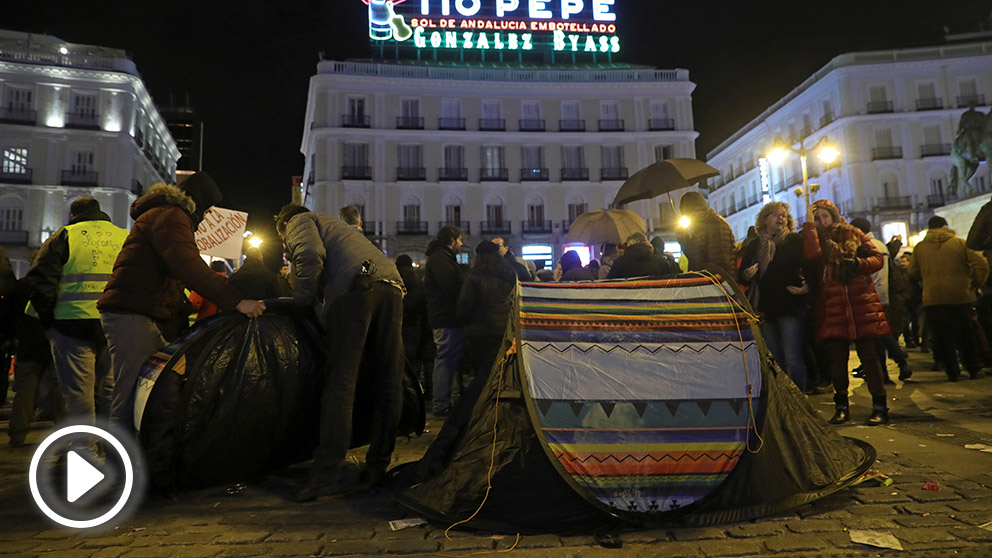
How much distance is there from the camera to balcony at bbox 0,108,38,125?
3247 cm

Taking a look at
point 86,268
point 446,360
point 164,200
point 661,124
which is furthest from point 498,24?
point 164,200

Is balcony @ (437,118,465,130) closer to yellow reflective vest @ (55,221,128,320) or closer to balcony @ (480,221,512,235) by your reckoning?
balcony @ (480,221,512,235)

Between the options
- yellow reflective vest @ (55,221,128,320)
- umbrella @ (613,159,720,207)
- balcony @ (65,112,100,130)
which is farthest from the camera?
balcony @ (65,112,100,130)

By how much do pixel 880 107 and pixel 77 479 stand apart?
43.4 meters

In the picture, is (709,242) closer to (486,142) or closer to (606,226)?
(606,226)

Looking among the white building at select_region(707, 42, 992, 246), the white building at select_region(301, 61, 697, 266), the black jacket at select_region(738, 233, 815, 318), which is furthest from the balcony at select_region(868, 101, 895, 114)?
the black jacket at select_region(738, 233, 815, 318)

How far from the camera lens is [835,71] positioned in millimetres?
36656

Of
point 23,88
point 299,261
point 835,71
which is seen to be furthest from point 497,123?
point 299,261

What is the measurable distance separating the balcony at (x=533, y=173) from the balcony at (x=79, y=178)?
23620mm

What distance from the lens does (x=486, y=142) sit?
36.5 m

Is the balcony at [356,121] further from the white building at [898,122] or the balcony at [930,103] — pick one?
the balcony at [930,103]

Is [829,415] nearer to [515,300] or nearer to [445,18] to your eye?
[515,300]

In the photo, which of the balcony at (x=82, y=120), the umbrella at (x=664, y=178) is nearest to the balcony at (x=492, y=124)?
the balcony at (x=82, y=120)

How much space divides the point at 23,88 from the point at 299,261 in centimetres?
3962
